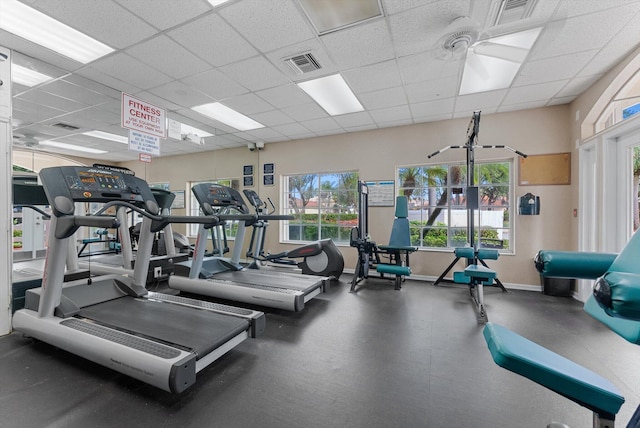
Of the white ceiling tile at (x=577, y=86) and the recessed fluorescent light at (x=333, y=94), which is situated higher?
the recessed fluorescent light at (x=333, y=94)

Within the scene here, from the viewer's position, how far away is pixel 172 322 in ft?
7.40

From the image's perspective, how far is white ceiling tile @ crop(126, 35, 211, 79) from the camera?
2.76 metres

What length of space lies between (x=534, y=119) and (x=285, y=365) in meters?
5.23

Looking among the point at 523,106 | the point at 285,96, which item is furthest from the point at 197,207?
the point at 523,106

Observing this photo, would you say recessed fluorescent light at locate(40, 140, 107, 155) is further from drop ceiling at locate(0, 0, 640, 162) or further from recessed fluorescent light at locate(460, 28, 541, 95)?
recessed fluorescent light at locate(460, 28, 541, 95)

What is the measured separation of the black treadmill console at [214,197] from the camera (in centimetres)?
355

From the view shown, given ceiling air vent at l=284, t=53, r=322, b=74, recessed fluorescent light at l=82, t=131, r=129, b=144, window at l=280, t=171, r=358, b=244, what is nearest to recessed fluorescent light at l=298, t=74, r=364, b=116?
ceiling air vent at l=284, t=53, r=322, b=74

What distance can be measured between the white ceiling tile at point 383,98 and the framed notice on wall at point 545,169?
91.0 inches

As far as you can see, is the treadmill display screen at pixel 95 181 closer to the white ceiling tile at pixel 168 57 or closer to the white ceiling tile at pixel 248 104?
the white ceiling tile at pixel 168 57

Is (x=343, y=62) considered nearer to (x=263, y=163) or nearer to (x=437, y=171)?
(x=437, y=171)

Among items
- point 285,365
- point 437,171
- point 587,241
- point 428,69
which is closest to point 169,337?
point 285,365

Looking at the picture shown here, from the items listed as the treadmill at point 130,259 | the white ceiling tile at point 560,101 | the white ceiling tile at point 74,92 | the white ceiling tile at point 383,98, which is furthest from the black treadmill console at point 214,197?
the white ceiling tile at point 560,101

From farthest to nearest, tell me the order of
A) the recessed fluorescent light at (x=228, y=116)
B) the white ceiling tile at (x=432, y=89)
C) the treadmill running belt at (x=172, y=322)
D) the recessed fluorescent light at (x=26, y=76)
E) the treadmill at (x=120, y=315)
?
the recessed fluorescent light at (x=228, y=116) < the white ceiling tile at (x=432, y=89) < the recessed fluorescent light at (x=26, y=76) < the treadmill running belt at (x=172, y=322) < the treadmill at (x=120, y=315)

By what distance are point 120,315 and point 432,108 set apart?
4.98 meters
